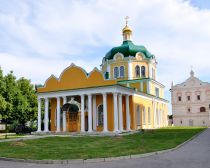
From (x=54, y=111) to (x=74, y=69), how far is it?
6.16m

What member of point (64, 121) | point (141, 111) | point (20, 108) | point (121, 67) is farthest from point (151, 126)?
point (20, 108)

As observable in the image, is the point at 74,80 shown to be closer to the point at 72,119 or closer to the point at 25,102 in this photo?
the point at 72,119

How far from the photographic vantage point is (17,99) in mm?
38688

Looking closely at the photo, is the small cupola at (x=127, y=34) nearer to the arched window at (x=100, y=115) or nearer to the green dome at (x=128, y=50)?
the green dome at (x=128, y=50)

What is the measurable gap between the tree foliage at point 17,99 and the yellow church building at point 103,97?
5.91 m

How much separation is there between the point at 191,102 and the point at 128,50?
3173 centimetres

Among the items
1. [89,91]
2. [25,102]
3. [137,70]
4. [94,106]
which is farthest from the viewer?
[25,102]

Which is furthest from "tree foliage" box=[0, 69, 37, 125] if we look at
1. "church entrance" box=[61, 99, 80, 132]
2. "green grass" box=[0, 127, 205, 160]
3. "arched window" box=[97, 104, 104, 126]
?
"green grass" box=[0, 127, 205, 160]

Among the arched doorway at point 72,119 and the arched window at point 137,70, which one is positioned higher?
the arched window at point 137,70

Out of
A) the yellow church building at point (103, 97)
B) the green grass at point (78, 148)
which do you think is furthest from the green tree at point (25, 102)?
the green grass at point (78, 148)

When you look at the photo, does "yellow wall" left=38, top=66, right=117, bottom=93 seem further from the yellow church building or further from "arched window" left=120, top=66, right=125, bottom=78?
"arched window" left=120, top=66, right=125, bottom=78

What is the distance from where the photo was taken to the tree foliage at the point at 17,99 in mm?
36656

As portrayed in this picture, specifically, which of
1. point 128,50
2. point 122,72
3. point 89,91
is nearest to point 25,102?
point 89,91

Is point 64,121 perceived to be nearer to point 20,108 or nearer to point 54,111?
point 54,111
